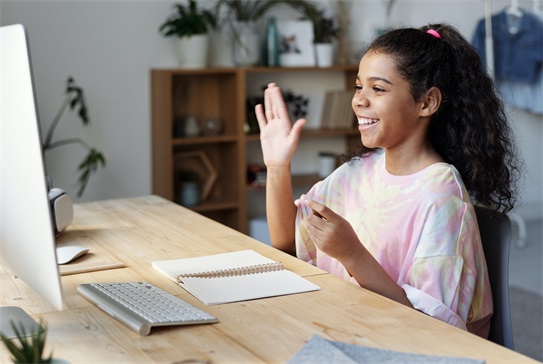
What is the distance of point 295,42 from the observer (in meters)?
4.77

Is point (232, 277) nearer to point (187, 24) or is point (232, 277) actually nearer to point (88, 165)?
point (88, 165)

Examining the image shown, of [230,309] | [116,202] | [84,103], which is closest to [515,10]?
[84,103]

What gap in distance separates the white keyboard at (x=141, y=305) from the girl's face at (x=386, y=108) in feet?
2.03

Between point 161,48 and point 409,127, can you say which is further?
point 161,48

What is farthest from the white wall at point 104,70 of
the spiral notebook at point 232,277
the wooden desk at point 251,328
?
the spiral notebook at point 232,277

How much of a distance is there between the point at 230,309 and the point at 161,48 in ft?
10.8

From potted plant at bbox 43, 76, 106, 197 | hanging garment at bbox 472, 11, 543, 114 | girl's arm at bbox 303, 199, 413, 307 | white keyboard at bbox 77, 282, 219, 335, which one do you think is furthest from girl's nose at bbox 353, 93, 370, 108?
hanging garment at bbox 472, 11, 543, 114

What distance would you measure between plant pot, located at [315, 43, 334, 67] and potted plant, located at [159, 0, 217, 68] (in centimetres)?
65

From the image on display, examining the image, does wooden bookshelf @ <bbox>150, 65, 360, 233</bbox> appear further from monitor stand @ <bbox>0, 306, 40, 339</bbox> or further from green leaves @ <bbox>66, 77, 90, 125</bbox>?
monitor stand @ <bbox>0, 306, 40, 339</bbox>

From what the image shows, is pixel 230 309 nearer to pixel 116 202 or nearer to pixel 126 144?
pixel 116 202

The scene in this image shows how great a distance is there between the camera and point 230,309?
1.41 m

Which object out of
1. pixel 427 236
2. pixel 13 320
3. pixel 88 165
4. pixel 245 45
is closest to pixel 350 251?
pixel 427 236

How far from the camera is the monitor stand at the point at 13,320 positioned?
131 cm

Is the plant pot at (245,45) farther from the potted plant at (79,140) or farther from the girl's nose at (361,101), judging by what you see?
the girl's nose at (361,101)
